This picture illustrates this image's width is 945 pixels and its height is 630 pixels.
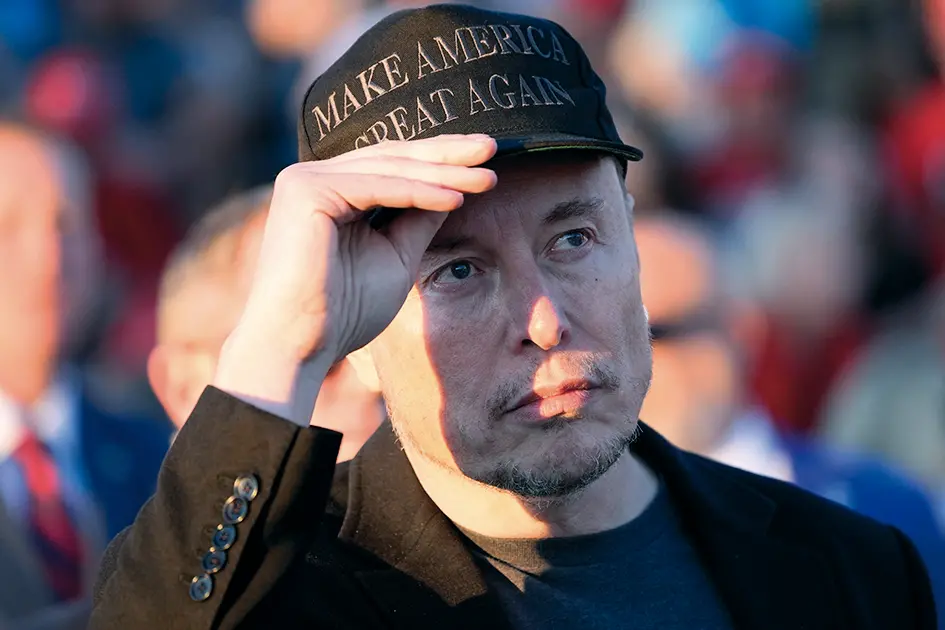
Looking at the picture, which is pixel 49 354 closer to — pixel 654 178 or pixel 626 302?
pixel 654 178

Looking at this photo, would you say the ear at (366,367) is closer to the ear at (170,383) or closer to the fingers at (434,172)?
the fingers at (434,172)

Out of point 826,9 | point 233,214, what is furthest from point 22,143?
point 826,9

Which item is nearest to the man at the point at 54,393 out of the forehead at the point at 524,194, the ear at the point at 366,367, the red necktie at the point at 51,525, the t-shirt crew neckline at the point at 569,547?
the red necktie at the point at 51,525

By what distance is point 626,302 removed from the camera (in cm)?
281

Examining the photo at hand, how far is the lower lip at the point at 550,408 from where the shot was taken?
2.66 metres

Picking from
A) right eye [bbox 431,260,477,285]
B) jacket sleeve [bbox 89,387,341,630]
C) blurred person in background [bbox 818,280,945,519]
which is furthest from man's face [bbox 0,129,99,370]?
blurred person in background [bbox 818,280,945,519]

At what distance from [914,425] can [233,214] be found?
3.25 meters

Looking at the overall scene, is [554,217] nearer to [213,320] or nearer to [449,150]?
[449,150]

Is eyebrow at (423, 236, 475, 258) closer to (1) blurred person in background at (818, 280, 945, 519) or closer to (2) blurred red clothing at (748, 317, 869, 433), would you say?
(1) blurred person in background at (818, 280, 945, 519)

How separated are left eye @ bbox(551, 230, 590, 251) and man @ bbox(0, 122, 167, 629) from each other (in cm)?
242

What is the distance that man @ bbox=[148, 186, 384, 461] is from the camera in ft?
13.1

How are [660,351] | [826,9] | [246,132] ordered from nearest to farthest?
[660,351] < [246,132] < [826,9]

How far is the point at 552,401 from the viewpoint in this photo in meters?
2.66

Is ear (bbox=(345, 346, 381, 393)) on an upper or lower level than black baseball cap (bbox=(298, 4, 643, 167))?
lower
